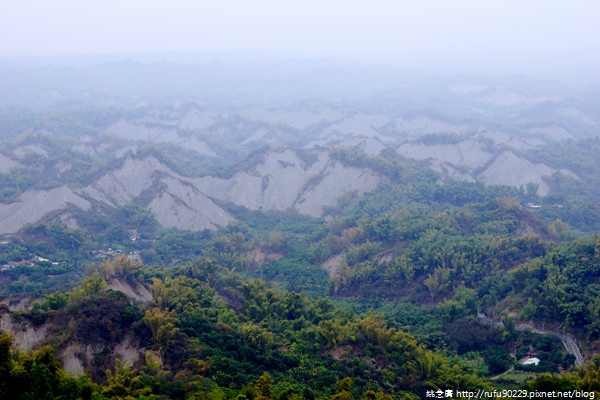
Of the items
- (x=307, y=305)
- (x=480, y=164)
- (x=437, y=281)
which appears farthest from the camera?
(x=480, y=164)

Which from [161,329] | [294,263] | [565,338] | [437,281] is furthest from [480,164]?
[161,329]

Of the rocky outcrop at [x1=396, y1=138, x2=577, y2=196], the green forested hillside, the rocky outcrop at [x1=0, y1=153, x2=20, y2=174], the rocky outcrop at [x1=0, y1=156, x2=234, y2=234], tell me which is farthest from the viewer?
the rocky outcrop at [x1=396, y1=138, x2=577, y2=196]

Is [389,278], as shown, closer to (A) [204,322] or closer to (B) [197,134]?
(A) [204,322]

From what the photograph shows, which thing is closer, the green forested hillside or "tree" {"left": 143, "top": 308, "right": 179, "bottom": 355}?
the green forested hillside

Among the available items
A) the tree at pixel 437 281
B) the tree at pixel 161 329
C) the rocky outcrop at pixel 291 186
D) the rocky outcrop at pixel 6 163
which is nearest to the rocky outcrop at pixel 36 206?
the rocky outcrop at pixel 6 163

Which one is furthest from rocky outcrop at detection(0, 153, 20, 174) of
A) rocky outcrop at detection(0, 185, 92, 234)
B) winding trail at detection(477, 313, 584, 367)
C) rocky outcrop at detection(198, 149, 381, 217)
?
winding trail at detection(477, 313, 584, 367)

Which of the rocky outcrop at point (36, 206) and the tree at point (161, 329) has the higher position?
the tree at point (161, 329)

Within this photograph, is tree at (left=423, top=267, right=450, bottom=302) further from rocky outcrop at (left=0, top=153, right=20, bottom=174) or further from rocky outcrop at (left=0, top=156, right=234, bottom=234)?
rocky outcrop at (left=0, top=153, right=20, bottom=174)

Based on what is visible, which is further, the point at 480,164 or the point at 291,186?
the point at 480,164

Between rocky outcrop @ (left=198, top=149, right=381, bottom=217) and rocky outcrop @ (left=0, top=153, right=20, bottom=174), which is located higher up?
rocky outcrop @ (left=0, top=153, right=20, bottom=174)

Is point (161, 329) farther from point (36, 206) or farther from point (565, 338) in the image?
point (36, 206)

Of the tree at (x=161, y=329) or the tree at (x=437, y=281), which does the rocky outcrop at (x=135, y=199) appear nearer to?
the tree at (x=437, y=281)
